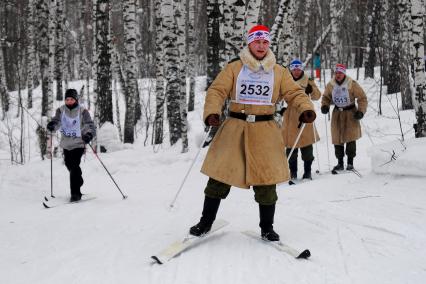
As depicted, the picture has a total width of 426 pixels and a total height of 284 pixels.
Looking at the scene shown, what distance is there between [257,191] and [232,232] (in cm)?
56

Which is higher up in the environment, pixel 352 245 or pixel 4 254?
pixel 352 245

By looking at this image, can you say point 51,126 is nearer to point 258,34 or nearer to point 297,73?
point 258,34

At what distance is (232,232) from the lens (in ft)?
13.7

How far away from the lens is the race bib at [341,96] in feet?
25.4

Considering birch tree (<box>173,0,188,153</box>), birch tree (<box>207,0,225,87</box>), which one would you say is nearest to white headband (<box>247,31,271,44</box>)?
birch tree (<box>207,0,225,87</box>)

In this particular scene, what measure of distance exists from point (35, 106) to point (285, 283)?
2163 centimetres

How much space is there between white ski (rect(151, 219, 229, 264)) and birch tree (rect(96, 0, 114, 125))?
7.61 meters

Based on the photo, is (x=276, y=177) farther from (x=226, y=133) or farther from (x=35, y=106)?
(x=35, y=106)

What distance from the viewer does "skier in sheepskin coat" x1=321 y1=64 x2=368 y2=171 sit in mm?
7707

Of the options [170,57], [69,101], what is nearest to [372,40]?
[170,57]

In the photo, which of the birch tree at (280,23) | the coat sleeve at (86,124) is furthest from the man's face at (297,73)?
the coat sleeve at (86,124)

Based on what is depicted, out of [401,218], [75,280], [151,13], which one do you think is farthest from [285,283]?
[151,13]

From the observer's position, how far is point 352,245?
12.2 ft

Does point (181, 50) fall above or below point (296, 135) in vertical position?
above
